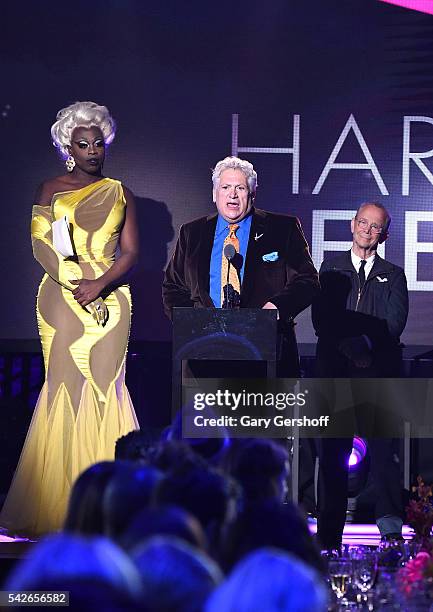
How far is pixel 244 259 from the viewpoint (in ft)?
18.5

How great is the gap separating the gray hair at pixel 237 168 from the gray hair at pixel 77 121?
62 cm

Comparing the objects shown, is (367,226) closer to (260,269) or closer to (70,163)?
(260,269)

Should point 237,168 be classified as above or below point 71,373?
above

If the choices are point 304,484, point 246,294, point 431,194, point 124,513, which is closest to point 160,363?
point 246,294

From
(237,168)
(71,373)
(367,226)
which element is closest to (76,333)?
(71,373)

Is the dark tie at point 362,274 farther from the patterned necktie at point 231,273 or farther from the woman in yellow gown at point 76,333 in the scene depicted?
the woman in yellow gown at point 76,333

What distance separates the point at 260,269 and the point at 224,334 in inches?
29.3

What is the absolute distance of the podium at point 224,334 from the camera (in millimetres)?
4957

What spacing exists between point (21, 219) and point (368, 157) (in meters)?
1.93

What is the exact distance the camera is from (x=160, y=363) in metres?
5.80

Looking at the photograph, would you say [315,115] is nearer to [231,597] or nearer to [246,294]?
[246,294]

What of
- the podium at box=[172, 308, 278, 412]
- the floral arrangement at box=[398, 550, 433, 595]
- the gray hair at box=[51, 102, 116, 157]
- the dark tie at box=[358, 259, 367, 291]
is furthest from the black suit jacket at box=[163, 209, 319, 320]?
the floral arrangement at box=[398, 550, 433, 595]

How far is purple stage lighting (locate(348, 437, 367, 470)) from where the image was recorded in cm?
600

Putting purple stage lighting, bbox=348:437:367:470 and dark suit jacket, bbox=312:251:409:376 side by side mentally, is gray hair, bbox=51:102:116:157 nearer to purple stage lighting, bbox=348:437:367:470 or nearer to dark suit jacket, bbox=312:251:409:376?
dark suit jacket, bbox=312:251:409:376
